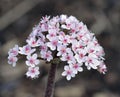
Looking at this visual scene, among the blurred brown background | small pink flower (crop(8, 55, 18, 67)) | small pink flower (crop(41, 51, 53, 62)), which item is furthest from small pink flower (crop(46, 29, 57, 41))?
the blurred brown background

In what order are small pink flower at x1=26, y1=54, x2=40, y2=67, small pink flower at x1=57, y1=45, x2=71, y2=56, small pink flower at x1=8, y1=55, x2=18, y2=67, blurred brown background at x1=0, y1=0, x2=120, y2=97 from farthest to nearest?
1. blurred brown background at x1=0, y1=0, x2=120, y2=97
2. small pink flower at x1=8, y1=55, x2=18, y2=67
3. small pink flower at x1=26, y1=54, x2=40, y2=67
4. small pink flower at x1=57, y1=45, x2=71, y2=56

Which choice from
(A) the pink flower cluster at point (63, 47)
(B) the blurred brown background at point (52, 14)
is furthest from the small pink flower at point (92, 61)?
(B) the blurred brown background at point (52, 14)

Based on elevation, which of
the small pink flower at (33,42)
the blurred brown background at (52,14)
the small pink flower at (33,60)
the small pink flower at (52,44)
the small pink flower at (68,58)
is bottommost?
the small pink flower at (68,58)

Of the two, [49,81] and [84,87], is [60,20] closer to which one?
[49,81]

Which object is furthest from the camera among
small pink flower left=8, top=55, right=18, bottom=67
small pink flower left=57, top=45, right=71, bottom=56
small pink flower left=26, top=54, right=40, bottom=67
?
small pink flower left=8, top=55, right=18, bottom=67

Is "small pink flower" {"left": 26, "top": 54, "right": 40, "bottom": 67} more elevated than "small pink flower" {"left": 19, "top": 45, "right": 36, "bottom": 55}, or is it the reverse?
"small pink flower" {"left": 19, "top": 45, "right": 36, "bottom": 55}

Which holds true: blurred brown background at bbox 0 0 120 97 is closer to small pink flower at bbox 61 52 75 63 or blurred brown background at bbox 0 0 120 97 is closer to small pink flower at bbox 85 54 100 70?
small pink flower at bbox 85 54 100 70

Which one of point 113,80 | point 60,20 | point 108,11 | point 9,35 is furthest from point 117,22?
point 60,20

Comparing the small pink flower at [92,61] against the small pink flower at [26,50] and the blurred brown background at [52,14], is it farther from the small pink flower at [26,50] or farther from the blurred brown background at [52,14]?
the blurred brown background at [52,14]

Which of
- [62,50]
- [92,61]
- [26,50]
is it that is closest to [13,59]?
[26,50]
